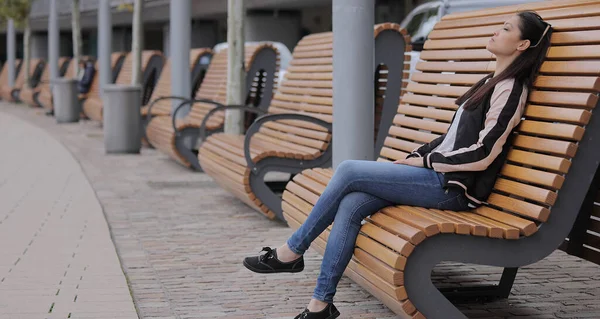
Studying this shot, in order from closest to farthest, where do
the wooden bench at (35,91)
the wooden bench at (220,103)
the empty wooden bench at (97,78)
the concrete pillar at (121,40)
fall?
the wooden bench at (220,103)
the empty wooden bench at (97,78)
the wooden bench at (35,91)
the concrete pillar at (121,40)

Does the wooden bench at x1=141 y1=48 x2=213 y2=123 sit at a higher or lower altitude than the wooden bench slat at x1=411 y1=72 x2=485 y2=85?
lower

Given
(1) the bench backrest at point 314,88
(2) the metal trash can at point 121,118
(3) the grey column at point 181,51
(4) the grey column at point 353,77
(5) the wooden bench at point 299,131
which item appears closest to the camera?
(4) the grey column at point 353,77

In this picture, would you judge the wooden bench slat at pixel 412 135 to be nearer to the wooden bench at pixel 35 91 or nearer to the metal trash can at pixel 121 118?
the metal trash can at pixel 121 118

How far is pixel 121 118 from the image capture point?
13.2 metres

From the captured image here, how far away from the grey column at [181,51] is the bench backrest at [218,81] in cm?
47

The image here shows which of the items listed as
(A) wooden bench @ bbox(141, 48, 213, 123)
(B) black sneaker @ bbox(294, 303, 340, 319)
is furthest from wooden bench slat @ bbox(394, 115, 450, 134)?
(A) wooden bench @ bbox(141, 48, 213, 123)

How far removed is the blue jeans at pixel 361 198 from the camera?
424 centimetres

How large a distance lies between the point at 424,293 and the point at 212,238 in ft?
10.3

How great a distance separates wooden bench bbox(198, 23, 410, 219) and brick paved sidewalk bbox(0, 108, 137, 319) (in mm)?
1003

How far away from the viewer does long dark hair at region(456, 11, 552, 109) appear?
423 cm

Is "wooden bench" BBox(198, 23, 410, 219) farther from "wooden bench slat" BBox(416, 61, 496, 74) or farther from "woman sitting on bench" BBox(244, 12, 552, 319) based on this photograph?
"woman sitting on bench" BBox(244, 12, 552, 319)

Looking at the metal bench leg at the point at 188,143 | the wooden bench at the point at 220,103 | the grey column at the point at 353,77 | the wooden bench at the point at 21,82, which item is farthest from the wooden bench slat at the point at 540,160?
the wooden bench at the point at 21,82

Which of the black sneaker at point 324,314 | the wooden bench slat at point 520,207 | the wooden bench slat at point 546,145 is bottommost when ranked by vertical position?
the black sneaker at point 324,314

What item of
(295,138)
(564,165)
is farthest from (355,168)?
(295,138)
